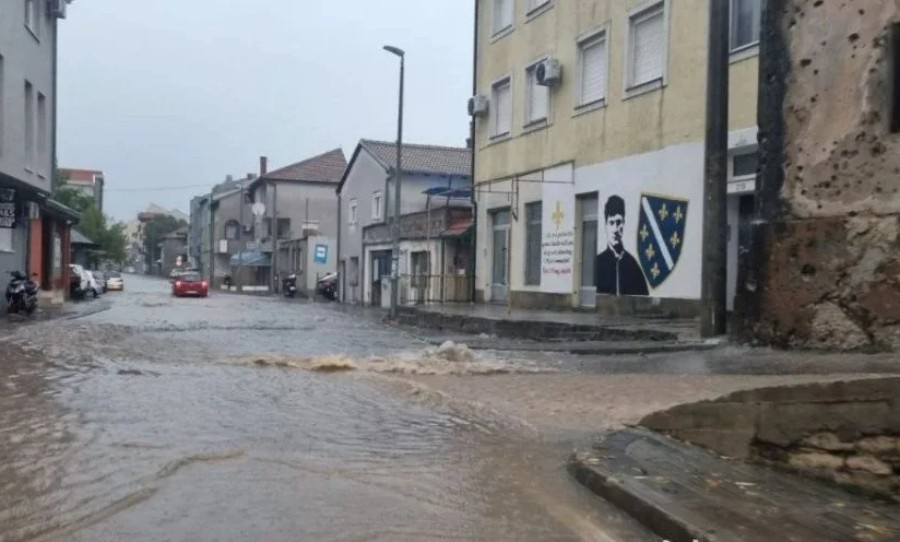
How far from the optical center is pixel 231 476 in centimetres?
598

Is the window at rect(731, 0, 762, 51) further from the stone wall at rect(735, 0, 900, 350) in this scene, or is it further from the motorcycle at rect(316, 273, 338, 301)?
the motorcycle at rect(316, 273, 338, 301)

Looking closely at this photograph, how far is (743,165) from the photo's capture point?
1608 centimetres

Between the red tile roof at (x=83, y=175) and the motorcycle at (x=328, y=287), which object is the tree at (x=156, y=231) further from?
the motorcycle at (x=328, y=287)

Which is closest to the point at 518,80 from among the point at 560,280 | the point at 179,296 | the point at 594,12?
the point at 594,12

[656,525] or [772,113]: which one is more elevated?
[772,113]

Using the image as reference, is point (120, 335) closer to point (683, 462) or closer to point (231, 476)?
point (231, 476)

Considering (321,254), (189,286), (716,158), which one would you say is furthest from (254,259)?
(716,158)

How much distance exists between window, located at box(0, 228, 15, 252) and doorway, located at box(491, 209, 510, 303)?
503 inches

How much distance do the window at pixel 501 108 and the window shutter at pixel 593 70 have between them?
162 inches

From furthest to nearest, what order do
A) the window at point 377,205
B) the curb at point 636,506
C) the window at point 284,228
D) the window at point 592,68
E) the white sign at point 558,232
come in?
the window at point 284,228 → the window at point 377,205 → the white sign at point 558,232 → the window at point 592,68 → the curb at point 636,506

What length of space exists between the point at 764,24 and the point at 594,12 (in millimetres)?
11004

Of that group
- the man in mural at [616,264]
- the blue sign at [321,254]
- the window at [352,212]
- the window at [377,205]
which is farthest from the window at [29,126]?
the blue sign at [321,254]

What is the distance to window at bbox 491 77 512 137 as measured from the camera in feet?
84.4

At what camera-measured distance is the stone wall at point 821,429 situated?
5883 millimetres
